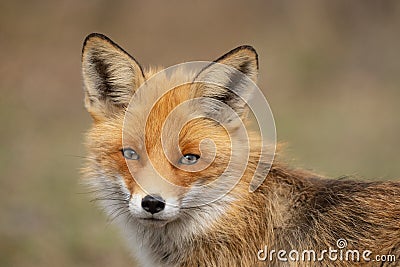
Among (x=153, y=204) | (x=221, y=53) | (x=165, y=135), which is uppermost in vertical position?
(x=165, y=135)

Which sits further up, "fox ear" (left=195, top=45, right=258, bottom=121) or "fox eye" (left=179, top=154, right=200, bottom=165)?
"fox ear" (left=195, top=45, right=258, bottom=121)

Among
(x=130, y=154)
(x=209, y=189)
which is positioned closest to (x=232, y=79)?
(x=209, y=189)

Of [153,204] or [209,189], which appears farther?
[209,189]

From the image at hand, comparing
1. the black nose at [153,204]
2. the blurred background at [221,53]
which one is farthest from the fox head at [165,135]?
the blurred background at [221,53]

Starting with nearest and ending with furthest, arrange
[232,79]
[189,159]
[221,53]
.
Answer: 1. [189,159]
2. [232,79]
3. [221,53]

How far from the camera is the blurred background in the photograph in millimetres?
13815

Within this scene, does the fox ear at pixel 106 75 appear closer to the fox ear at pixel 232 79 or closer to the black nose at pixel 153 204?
the fox ear at pixel 232 79

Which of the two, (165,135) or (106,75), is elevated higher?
(106,75)

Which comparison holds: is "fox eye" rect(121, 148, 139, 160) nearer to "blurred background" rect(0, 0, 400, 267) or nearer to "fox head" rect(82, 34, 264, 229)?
"fox head" rect(82, 34, 264, 229)

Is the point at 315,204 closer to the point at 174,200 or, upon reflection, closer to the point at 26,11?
the point at 174,200

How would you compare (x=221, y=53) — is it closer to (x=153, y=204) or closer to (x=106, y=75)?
(x=106, y=75)

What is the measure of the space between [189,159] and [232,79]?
81cm

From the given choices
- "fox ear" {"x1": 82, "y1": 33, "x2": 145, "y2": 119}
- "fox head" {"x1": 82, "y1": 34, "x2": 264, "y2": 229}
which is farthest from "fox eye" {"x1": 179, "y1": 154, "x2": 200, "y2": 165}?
"fox ear" {"x1": 82, "y1": 33, "x2": 145, "y2": 119}

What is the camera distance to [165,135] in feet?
17.5
